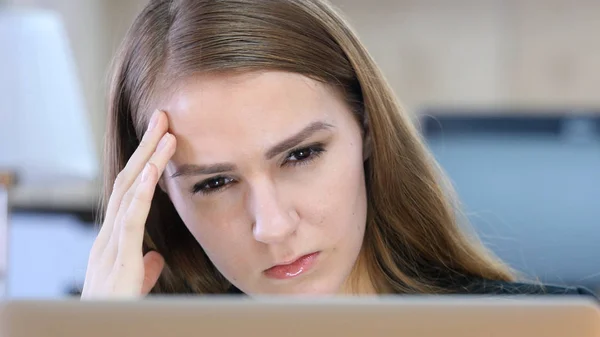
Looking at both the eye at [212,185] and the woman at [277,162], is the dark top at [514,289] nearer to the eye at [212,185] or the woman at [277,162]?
the woman at [277,162]

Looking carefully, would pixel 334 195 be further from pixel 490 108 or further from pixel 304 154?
pixel 490 108

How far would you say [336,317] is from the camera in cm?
60

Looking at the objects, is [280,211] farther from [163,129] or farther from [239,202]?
[163,129]

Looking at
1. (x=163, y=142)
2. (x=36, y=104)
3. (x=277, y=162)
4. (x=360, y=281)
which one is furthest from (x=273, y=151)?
(x=36, y=104)

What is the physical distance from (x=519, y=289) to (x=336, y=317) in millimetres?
759

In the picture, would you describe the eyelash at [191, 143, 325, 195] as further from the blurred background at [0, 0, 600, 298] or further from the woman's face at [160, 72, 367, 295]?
the blurred background at [0, 0, 600, 298]

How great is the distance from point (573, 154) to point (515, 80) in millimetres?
368

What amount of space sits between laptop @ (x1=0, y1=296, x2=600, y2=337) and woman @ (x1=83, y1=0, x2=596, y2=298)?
522mm

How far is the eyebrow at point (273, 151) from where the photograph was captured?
3.77 feet

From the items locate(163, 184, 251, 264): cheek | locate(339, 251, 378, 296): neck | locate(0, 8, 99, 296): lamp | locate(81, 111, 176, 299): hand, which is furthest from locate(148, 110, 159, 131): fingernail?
locate(0, 8, 99, 296): lamp

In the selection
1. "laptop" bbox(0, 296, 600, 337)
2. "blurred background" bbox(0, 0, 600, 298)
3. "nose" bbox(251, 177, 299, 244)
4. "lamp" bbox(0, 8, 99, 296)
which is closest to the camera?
"laptop" bbox(0, 296, 600, 337)

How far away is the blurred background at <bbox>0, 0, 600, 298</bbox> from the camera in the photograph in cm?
343

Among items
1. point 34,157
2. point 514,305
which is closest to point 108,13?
point 34,157

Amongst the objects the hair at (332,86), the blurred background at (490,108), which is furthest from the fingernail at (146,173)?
the blurred background at (490,108)
